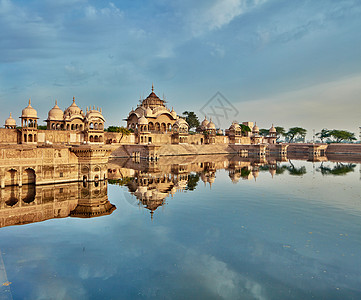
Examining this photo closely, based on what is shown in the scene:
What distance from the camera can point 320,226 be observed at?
9859 millimetres

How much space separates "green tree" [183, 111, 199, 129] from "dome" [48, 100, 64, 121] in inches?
1339

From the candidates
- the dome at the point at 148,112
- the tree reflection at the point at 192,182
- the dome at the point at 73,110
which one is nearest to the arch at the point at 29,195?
the tree reflection at the point at 192,182

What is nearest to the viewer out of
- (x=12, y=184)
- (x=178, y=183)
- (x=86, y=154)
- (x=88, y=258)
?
(x=88, y=258)

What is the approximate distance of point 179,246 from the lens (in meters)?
8.16

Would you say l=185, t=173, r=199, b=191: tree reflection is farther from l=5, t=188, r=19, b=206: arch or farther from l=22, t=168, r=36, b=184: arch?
l=22, t=168, r=36, b=184: arch

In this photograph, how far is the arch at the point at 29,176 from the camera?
55.2 feet

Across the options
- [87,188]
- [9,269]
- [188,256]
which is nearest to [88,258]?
[9,269]

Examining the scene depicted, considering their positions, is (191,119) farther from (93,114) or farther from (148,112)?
(93,114)

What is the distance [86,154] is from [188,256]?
12808 millimetres

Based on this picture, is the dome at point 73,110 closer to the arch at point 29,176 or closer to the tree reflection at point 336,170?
the arch at point 29,176

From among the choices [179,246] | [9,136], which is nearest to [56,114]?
[9,136]

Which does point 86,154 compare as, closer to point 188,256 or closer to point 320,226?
point 188,256

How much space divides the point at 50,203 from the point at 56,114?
30.6m

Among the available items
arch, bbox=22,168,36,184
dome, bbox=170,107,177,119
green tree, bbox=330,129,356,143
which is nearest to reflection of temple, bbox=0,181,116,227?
arch, bbox=22,168,36,184
